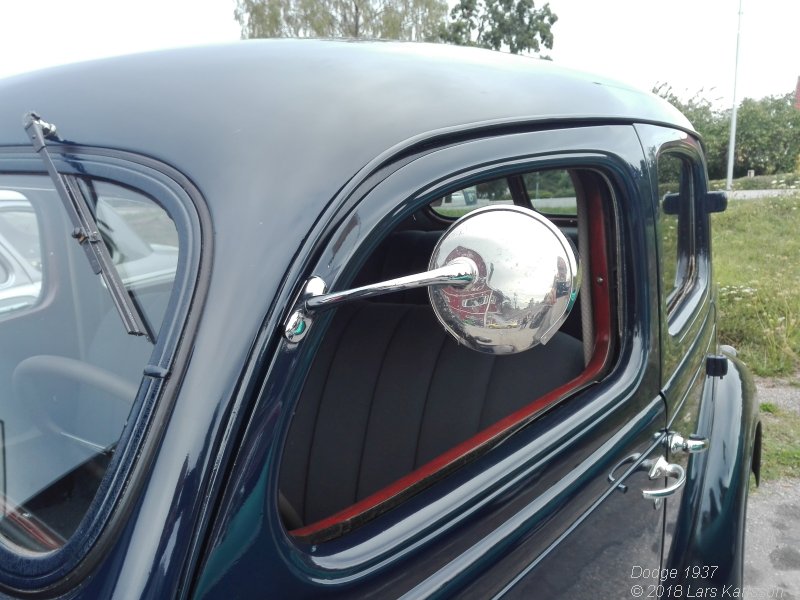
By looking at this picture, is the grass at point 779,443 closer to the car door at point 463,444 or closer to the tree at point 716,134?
the car door at point 463,444

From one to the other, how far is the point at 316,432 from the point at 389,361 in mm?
225

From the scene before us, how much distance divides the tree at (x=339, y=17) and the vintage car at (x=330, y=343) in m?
22.2

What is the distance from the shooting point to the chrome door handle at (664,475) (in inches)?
54.8

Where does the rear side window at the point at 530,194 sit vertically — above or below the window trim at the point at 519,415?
above

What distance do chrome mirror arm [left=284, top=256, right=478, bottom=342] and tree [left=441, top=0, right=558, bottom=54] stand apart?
2655 centimetres

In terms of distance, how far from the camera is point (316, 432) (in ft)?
4.88

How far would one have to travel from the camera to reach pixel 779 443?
3.86 meters

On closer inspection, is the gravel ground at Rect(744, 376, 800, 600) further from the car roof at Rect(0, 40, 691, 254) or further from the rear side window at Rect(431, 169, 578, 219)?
the car roof at Rect(0, 40, 691, 254)

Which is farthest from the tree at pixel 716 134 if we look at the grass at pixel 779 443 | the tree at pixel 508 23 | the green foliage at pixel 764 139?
the grass at pixel 779 443

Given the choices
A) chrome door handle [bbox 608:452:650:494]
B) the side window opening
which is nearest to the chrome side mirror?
chrome door handle [bbox 608:452:650:494]

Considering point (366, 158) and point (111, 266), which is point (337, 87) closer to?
point (366, 158)

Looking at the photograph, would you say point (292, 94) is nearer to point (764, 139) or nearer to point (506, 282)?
point (506, 282)

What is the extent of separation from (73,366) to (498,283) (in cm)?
67

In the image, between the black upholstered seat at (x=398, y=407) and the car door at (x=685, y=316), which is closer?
the black upholstered seat at (x=398, y=407)
